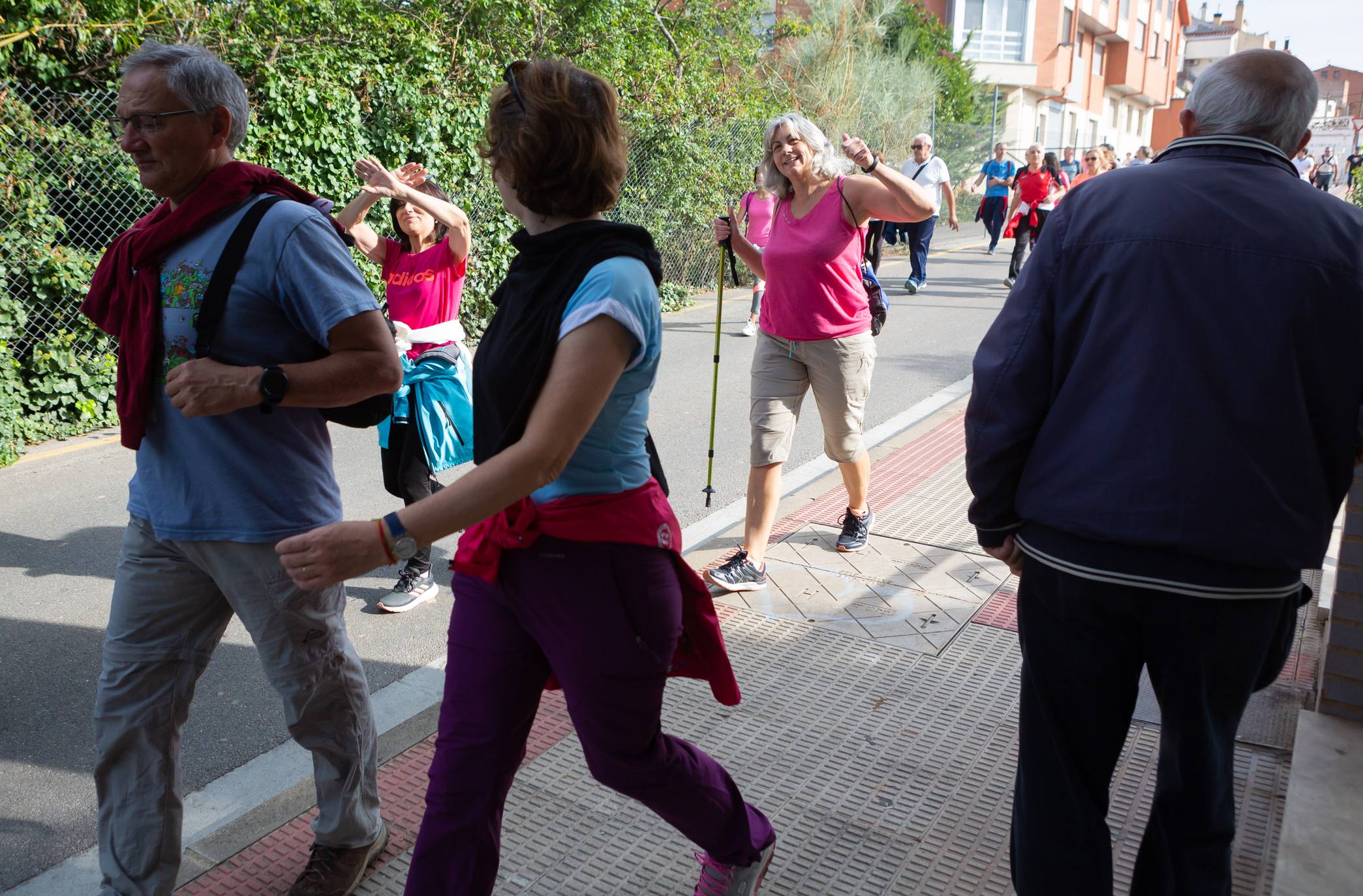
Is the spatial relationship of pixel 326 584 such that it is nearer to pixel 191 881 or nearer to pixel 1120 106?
pixel 191 881

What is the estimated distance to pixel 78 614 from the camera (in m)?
4.62

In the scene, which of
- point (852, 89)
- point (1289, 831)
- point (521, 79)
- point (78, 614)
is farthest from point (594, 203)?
point (852, 89)

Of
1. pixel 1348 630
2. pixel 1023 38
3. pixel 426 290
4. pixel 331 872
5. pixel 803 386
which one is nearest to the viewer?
pixel 331 872

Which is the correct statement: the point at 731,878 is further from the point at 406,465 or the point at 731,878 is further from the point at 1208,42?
the point at 1208,42

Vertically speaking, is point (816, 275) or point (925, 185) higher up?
point (925, 185)

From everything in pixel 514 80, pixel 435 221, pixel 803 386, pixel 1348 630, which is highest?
pixel 514 80

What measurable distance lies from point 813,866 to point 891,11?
2970 cm

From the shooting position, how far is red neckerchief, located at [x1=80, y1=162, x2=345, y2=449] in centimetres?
241

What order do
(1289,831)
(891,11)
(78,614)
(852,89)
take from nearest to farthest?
1. (1289,831)
2. (78,614)
3. (852,89)
4. (891,11)

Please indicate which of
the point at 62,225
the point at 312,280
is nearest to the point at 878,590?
the point at 312,280

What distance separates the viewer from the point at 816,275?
471cm

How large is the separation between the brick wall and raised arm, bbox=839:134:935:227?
75.9 inches

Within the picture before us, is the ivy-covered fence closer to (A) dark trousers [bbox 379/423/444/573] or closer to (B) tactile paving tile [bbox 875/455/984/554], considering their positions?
(A) dark trousers [bbox 379/423/444/573]

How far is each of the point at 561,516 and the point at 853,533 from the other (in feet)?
11.0
